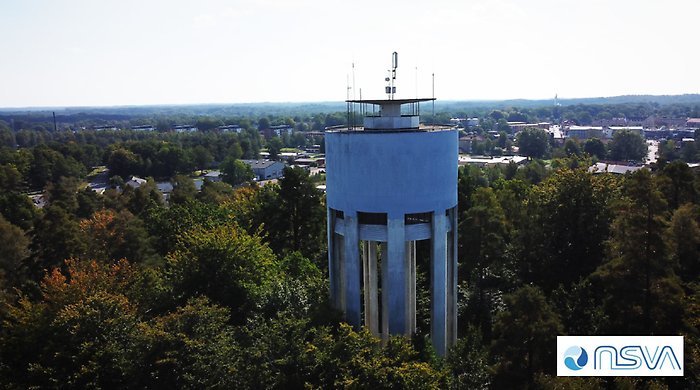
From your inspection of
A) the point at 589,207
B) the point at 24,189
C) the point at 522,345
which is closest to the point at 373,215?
the point at 522,345

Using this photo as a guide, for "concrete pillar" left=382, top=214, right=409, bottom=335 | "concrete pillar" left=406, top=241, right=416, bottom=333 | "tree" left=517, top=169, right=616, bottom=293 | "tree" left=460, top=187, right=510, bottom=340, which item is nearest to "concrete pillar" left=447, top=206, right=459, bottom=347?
"concrete pillar" left=406, top=241, right=416, bottom=333

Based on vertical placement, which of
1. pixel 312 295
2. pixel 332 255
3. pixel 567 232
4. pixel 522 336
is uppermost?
pixel 332 255

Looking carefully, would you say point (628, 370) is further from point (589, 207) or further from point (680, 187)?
point (680, 187)

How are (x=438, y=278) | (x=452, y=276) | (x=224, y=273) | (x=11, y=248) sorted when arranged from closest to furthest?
(x=438, y=278)
(x=452, y=276)
(x=224, y=273)
(x=11, y=248)

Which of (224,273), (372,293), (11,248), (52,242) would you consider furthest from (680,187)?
(11,248)

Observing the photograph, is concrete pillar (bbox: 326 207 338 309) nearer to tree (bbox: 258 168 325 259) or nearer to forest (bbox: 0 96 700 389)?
forest (bbox: 0 96 700 389)

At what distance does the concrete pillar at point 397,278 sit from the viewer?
886 inches

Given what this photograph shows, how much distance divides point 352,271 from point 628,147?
13214cm

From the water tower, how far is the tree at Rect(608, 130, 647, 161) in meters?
127

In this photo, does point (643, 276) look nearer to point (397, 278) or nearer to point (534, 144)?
point (397, 278)

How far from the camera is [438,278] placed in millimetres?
23531

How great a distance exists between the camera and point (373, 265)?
27016 millimetres

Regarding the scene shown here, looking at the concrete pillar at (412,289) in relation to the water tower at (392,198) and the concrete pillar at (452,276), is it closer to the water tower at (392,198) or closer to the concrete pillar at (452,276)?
the water tower at (392,198)

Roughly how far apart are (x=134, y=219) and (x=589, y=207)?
3554 cm
